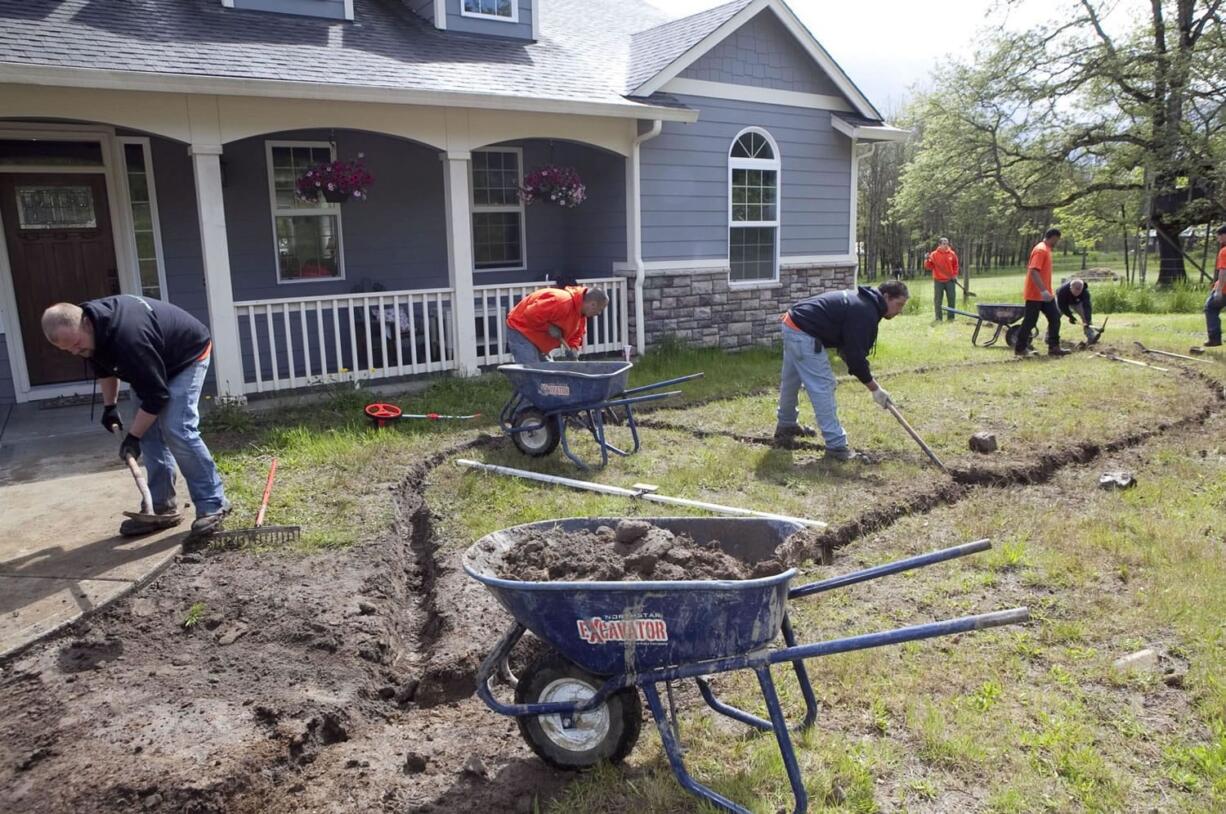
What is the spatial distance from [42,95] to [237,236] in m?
2.67

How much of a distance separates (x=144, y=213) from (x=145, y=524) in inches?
212

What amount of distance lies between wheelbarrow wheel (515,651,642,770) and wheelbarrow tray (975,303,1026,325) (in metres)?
10.9

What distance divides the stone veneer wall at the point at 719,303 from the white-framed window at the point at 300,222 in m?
3.74

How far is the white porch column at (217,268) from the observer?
301 inches

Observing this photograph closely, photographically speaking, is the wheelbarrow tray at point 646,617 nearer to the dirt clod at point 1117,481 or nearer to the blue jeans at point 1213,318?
the dirt clod at point 1117,481

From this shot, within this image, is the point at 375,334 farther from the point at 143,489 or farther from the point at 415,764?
the point at 415,764

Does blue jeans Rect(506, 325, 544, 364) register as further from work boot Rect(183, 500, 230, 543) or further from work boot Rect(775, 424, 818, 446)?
work boot Rect(183, 500, 230, 543)

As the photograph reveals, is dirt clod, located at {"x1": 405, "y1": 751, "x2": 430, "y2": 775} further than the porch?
No

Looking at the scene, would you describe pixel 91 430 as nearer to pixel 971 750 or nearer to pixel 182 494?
pixel 182 494

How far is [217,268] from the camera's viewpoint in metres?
7.81

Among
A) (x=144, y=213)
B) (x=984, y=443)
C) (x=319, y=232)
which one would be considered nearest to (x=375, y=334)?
(x=319, y=232)

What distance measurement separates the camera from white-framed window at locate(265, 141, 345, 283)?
31.8 ft

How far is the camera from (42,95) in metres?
6.93

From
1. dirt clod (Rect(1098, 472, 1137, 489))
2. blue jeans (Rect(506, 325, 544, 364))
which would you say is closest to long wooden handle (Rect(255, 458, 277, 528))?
blue jeans (Rect(506, 325, 544, 364))
